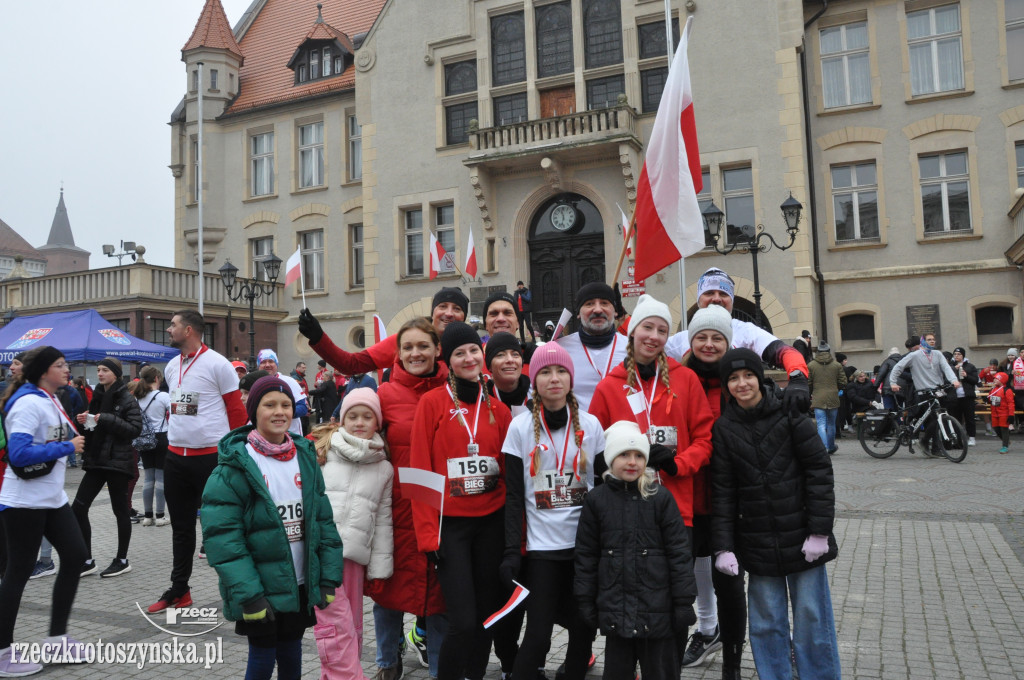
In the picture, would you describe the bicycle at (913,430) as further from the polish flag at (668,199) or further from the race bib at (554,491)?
the race bib at (554,491)

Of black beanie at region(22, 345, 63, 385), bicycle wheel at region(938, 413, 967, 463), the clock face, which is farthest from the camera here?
the clock face

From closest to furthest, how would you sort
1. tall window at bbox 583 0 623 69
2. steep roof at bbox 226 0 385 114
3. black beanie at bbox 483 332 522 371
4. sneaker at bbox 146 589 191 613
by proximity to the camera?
black beanie at bbox 483 332 522 371
sneaker at bbox 146 589 191 613
tall window at bbox 583 0 623 69
steep roof at bbox 226 0 385 114

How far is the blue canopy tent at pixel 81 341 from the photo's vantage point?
16.5 m

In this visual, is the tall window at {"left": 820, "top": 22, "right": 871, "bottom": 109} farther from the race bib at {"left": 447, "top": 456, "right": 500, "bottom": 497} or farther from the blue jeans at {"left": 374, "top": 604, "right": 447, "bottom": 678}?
the blue jeans at {"left": 374, "top": 604, "right": 447, "bottom": 678}

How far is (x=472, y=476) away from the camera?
4.06m

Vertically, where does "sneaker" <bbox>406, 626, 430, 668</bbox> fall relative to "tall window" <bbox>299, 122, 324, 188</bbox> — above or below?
below

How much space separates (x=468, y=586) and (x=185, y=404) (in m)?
3.30

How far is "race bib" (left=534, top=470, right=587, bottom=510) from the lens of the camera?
12.7 feet

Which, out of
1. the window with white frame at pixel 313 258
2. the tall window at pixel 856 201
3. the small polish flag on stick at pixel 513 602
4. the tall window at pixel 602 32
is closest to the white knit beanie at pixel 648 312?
the small polish flag on stick at pixel 513 602

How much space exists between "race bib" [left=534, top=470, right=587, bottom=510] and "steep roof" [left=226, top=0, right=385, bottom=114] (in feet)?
87.5

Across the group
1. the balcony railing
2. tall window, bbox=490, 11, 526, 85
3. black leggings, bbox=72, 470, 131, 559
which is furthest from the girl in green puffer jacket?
tall window, bbox=490, 11, 526, 85

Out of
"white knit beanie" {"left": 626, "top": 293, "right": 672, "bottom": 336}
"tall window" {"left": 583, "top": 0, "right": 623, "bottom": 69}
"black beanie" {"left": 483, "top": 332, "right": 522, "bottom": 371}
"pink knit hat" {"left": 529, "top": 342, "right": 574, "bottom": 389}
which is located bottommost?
"pink knit hat" {"left": 529, "top": 342, "right": 574, "bottom": 389}

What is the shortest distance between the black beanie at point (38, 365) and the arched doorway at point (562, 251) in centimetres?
1848

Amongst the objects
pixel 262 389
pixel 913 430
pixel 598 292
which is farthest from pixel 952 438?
pixel 262 389
